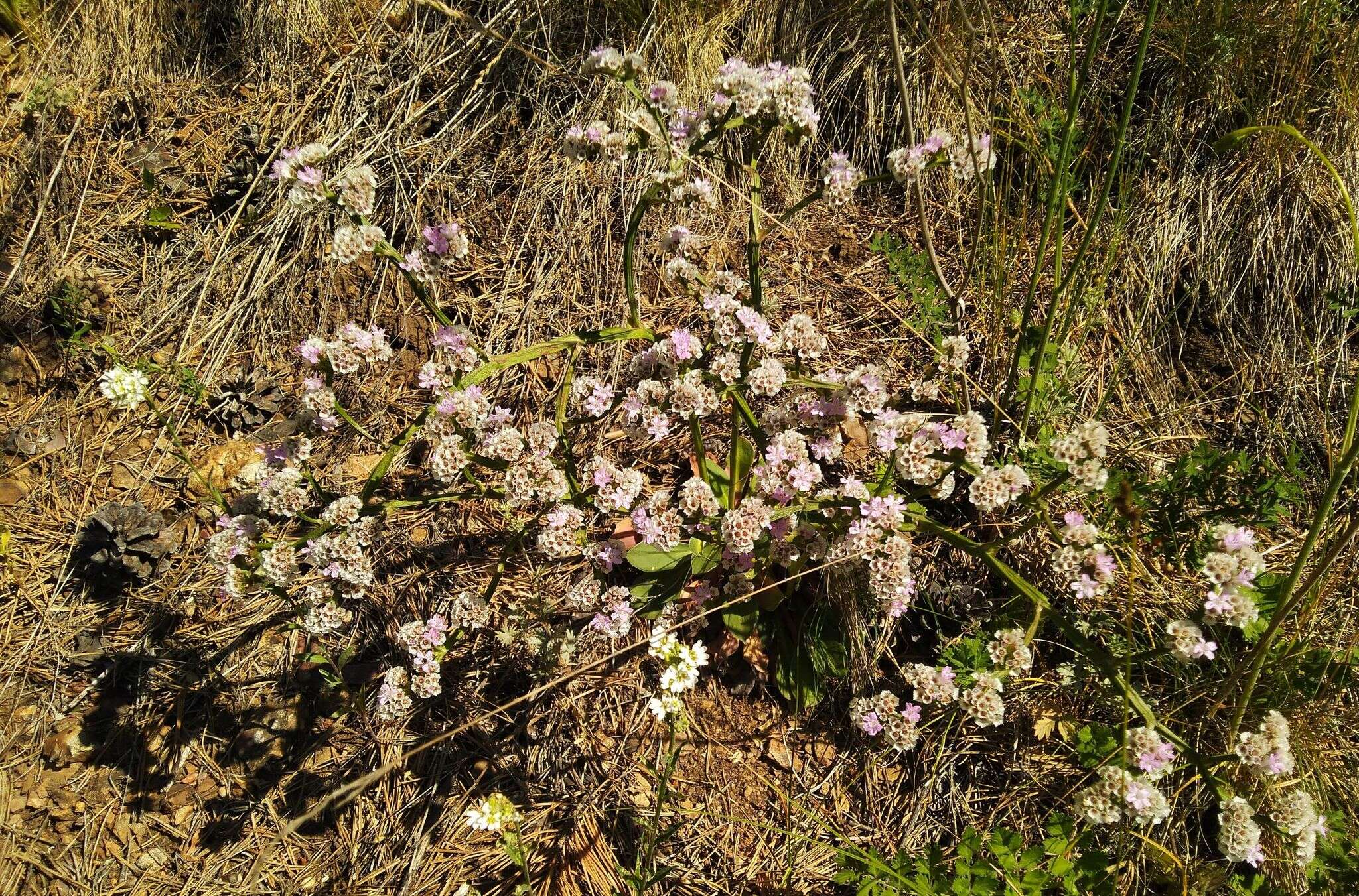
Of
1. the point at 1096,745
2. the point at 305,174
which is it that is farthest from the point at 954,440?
the point at 305,174

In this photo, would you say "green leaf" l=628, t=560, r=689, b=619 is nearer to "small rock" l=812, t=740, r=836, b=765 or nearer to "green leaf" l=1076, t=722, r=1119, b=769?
"small rock" l=812, t=740, r=836, b=765

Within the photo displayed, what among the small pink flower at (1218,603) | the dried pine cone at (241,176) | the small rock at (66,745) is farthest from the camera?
the dried pine cone at (241,176)

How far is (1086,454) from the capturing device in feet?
6.39

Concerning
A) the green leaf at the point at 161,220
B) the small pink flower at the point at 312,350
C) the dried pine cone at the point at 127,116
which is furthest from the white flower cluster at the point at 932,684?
the dried pine cone at the point at 127,116

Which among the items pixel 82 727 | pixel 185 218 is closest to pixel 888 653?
pixel 82 727

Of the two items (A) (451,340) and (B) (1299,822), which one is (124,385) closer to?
(A) (451,340)

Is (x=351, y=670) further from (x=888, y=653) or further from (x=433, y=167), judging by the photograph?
(x=433, y=167)

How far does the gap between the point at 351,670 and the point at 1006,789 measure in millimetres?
2123

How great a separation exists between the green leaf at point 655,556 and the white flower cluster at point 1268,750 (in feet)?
4.69

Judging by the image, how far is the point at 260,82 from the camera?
3602mm

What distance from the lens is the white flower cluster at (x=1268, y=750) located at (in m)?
1.87

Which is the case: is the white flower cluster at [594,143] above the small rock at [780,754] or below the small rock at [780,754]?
above

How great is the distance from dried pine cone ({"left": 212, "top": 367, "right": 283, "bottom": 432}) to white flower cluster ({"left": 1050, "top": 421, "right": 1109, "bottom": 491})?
9.38 ft

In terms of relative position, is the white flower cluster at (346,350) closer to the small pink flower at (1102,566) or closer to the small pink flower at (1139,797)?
the small pink flower at (1102,566)
